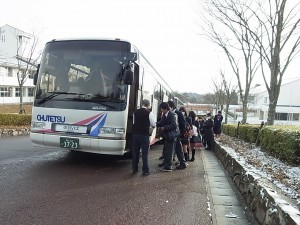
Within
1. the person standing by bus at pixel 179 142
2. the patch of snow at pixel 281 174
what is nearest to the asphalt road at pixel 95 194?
the person standing by bus at pixel 179 142

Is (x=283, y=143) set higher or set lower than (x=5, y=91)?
lower

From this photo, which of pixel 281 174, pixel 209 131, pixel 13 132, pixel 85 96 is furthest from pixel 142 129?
pixel 13 132

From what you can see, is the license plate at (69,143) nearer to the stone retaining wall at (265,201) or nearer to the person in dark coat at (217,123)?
the stone retaining wall at (265,201)

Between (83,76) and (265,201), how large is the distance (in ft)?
16.8

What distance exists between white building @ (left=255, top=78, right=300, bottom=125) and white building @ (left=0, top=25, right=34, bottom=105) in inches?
1558

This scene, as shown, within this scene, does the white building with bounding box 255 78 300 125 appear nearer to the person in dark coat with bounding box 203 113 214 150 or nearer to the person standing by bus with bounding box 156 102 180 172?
the person in dark coat with bounding box 203 113 214 150

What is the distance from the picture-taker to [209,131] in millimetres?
13523

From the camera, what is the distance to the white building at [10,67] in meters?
41.7

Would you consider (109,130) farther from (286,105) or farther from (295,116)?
(286,105)

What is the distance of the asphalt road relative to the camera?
437 cm

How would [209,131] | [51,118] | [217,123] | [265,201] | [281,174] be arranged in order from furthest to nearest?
[217,123] < [209,131] < [51,118] < [281,174] < [265,201]

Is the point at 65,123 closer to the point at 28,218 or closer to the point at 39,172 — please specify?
the point at 39,172

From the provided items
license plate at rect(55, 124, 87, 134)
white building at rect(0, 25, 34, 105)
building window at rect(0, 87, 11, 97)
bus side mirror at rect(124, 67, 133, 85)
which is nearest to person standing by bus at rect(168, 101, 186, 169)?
bus side mirror at rect(124, 67, 133, 85)

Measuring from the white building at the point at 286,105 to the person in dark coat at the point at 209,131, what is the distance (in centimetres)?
3757
